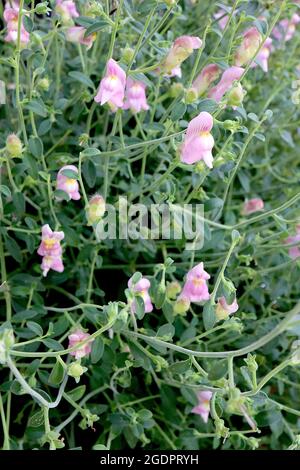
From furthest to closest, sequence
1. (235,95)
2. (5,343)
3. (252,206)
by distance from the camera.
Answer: (252,206) → (235,95) → (5,343)

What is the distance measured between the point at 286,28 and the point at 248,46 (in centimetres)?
34

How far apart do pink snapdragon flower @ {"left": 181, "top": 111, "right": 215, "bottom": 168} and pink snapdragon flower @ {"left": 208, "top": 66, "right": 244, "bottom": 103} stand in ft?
0.27

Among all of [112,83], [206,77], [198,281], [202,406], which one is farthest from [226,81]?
[202,406]

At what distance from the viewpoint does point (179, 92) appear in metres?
0.94

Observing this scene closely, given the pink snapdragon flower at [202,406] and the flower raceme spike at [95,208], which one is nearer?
the flower raceme spike at [95,208]

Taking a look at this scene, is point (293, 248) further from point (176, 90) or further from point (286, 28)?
point (286, 28)

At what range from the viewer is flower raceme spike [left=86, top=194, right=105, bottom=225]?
2.63 feet

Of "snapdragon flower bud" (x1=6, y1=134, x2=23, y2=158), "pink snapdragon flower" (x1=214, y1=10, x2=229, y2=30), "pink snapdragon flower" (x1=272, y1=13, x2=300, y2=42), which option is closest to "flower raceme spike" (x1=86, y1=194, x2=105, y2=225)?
"snapdragon flower bud" (x1=6, y1=134, x2=23, y2=158)

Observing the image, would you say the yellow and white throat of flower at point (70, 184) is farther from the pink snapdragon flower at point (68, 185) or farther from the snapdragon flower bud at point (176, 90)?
the snapdragon flower bud at point (176, 90)

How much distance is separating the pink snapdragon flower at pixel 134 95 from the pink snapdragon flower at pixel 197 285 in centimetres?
25

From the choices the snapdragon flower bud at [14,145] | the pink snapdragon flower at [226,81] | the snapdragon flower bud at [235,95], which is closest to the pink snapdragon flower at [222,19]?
the pink snapdragon flower at [226,81]

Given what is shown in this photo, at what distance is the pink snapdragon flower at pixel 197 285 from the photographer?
0.78 m

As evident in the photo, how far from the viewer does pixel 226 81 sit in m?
0.85
